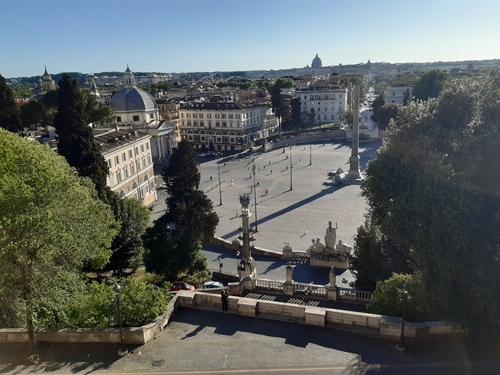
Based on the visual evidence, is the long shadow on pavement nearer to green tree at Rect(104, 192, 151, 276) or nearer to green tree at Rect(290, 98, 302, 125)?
green tree at Rect(104, 192, 151, 276)

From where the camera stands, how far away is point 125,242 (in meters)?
26.5

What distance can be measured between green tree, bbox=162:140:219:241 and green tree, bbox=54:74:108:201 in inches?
219

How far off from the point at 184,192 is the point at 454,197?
18.7m

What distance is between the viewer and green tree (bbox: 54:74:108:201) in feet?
101

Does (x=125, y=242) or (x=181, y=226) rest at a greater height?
(x=181, y=226)

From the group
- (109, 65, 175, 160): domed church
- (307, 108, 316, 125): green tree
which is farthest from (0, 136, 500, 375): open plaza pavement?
(307, 108, 316, 125): green tree

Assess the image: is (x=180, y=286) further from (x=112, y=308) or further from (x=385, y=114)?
(x=385, y=114)

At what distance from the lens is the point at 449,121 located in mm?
14758

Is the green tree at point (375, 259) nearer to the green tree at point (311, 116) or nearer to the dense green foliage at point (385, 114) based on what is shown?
the dense green foliage at point (385, 114)

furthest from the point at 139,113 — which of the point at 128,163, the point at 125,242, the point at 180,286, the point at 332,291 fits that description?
the point at 332,291

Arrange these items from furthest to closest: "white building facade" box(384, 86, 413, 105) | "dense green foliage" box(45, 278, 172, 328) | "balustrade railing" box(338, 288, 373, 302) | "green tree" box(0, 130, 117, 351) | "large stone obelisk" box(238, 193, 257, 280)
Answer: "white building facade" box(384, 86, 413, 105) < "large stone obelisk" box(238, 193, 257, 280) < "balustrade railing" box(338, 288, 373, 302) < "dense green foliage" box(45, 278, 172, 328) < "green tree" box(0, 130, 117, 351)

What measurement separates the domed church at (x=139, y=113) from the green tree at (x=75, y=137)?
3287 cm

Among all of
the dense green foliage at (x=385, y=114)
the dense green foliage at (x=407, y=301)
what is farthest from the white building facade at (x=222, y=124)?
the dense green foliage at (x=407, y=301)

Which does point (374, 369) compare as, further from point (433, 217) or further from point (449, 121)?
point (449, 121)
